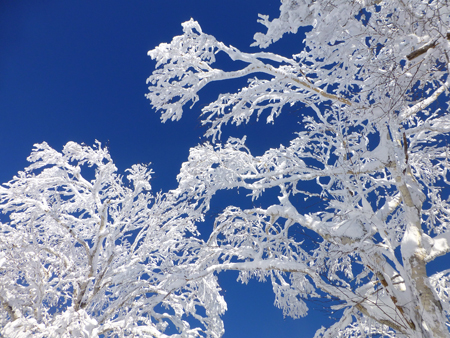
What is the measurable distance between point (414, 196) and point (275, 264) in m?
2.75

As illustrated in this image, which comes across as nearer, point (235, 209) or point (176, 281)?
point (176, 281)

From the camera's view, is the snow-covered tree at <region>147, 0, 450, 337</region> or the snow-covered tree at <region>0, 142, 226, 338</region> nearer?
the snow-covered tree at <region>147, 0, 450, 337</region>

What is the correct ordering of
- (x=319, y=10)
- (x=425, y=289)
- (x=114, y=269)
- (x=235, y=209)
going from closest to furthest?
(x=319, y=10)
(x=425, y=289)
(x=235, y=209)
(x=114, y=269)

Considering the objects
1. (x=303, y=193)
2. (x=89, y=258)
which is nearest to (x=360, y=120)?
(x=303, y=193)

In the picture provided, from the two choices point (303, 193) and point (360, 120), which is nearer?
point (360, 120)

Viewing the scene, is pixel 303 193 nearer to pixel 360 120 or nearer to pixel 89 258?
pixel 360 120

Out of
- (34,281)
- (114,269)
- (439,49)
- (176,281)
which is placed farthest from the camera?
(114,269)

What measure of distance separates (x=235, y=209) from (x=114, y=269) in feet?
15.1

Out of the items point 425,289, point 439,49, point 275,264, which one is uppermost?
point 439,49

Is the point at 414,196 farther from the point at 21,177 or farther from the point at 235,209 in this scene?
the point at 21,177

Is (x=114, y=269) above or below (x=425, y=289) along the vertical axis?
above

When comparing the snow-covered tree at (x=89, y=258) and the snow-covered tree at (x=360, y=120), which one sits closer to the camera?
the snow-covered tree at (x=360, y=120)

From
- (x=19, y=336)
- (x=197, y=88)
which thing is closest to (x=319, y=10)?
(x=197, y=88)

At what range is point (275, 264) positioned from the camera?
4848 mm
